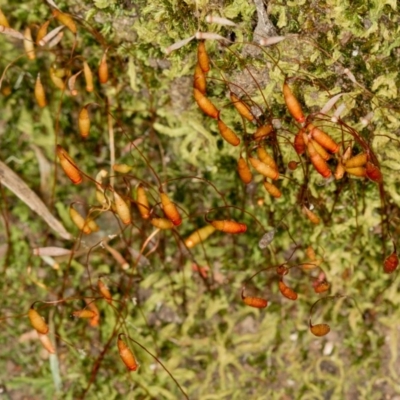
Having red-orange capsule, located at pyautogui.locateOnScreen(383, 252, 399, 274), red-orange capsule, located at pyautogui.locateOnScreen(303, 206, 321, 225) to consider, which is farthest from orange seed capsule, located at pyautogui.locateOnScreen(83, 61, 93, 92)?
red-orange capsule, located at pyautogui.locateOnScreen(383, 252, 399, 274)

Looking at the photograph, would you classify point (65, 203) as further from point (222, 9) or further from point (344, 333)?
point (344, 333)

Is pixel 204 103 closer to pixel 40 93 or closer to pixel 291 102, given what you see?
pixel 291 102

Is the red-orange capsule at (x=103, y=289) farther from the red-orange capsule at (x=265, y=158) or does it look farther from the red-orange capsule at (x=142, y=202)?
the red-orange capsule at (x=265, y=158)

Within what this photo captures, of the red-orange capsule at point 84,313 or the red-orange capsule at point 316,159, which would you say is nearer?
the red-orange capsule at point 316,159

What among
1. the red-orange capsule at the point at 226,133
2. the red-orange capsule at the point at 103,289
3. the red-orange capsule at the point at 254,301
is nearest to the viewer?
the red-orange capsule at the point at 226,133

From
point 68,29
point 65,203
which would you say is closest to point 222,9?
point 68,29

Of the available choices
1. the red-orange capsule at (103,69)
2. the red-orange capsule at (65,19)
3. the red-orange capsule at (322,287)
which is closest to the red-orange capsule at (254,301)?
the red-orange capsule at (322,287)

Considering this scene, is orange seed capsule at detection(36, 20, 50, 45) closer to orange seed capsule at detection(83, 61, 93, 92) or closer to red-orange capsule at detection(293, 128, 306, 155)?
orange seed capsule at detection(83, 61, 93, 92)
